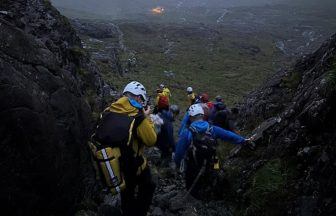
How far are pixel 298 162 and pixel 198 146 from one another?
219cm

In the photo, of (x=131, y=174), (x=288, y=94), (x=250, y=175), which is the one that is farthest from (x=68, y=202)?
(x=288, y=94)

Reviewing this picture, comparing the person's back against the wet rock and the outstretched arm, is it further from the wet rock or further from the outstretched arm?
the outstretched arm

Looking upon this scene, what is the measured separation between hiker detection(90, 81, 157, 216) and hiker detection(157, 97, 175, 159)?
6299 millimetres

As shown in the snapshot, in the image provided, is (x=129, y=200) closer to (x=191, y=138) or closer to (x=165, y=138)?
(x=191, y=138)

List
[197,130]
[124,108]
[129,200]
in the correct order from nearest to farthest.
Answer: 1. [124,108]
2. [129,200]
3. [197,130]

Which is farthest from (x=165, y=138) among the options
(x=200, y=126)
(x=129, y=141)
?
(x=129, y=141)

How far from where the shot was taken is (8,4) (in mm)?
9625

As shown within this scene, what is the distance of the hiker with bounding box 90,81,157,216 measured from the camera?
679 centimetres

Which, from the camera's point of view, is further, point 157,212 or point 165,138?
point 165,138

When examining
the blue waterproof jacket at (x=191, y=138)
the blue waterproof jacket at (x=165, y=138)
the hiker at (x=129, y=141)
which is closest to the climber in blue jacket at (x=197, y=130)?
the blue waterproof jacket at (x=191, y=138)

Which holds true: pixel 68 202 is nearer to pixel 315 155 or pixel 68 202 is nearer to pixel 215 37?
pixel 315 155

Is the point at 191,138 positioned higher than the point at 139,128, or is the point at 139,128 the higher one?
the point at 139,128

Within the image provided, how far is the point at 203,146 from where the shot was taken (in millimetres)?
8828

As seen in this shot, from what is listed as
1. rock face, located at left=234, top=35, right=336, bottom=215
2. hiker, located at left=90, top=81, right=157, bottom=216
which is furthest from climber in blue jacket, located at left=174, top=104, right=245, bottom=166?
hiker, located at left=90, top=81, right=157, bottom=216
